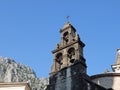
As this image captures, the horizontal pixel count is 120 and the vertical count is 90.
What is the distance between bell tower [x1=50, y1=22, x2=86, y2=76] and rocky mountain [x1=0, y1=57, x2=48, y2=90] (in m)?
87.7

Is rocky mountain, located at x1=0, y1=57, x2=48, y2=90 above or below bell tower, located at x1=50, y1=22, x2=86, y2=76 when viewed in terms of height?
above

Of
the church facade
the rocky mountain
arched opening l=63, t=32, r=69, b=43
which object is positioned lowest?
the church facade

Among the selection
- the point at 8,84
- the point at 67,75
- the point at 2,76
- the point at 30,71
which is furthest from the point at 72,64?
the point at 30,71

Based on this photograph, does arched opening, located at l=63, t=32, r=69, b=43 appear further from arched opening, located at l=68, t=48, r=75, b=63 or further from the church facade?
arched opening, located at l=68, t=48, r=75, b=63

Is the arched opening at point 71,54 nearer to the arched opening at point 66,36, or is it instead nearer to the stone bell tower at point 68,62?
the stone bell tower at point 68,62

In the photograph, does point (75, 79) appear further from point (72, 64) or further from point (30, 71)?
point (30, 71)

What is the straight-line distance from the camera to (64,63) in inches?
1161

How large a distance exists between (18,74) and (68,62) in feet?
326

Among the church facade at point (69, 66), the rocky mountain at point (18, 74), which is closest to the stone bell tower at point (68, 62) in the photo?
the church facade at point (69, 66)

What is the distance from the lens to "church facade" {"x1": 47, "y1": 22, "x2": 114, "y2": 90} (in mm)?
27172

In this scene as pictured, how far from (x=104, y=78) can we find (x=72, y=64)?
568 centimetres

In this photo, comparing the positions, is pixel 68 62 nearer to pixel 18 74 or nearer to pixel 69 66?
pixel 69 66

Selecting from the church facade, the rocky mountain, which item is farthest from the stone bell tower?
the rocky mountain

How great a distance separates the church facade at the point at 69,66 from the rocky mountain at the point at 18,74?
88.0m
